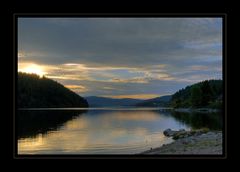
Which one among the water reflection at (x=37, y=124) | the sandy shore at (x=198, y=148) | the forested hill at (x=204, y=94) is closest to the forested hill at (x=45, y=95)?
the water reflection at (x=37, y=124)

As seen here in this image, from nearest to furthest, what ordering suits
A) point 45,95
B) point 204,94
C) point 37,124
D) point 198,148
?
point 198,148 < point 37,124 < point 45,95 < point 204,94

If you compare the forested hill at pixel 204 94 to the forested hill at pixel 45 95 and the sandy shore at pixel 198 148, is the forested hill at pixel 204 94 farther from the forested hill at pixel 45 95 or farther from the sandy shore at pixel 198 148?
the sandy shore at pixel 198 148

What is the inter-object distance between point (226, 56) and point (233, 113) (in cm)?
54

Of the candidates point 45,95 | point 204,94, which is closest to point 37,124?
point 45,95

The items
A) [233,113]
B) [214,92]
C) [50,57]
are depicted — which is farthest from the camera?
[214,92]

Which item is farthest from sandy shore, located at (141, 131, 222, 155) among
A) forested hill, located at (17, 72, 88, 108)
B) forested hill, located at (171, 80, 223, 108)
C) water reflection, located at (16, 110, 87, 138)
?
forested hill, located at (171, 80, 223, 108)

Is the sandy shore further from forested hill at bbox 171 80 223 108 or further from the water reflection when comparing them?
forested hill at bbox 171 80 223 108

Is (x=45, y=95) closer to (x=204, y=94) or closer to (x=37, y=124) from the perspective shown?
(x=37, y=124)

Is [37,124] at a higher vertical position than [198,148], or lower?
lower
